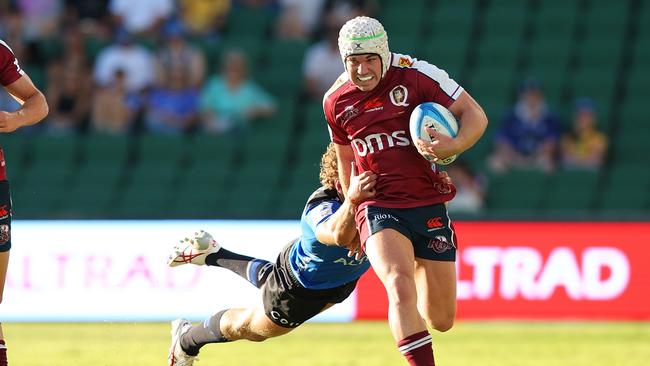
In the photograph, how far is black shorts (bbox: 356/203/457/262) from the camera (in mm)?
7473

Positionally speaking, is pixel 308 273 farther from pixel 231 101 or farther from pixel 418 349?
pixel 231 101

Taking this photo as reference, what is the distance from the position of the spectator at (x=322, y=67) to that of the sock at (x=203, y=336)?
7.46 m

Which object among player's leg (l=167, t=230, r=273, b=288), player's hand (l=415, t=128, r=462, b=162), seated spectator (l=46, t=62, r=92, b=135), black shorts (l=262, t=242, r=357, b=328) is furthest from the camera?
seated spectator (l=46, t=62, r=92, b=135)

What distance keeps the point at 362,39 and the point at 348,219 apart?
102 centimetres

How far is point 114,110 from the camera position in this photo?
1584cm

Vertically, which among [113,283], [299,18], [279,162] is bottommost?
[113,283]

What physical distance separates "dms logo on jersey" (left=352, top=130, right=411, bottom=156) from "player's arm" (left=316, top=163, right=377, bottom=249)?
189mm

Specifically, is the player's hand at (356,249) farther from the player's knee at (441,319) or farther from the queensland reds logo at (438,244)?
the player's knee at (441,319)

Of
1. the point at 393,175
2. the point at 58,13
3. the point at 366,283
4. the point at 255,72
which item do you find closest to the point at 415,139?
the point at 393,175

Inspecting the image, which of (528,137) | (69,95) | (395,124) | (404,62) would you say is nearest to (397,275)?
(395,124)

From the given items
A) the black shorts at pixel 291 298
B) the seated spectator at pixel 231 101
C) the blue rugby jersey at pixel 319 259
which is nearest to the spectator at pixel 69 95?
the seated spectator at pixel 231 101

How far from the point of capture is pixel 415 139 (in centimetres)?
732

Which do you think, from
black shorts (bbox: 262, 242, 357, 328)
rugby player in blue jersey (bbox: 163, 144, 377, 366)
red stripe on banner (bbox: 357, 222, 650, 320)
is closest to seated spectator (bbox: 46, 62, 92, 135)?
red stripe on banner (bbox: 357, 222, 650, 320)

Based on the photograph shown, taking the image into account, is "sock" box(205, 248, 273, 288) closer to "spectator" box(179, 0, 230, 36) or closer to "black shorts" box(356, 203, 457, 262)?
"black shorts" box(356, 203, 457, 262)
